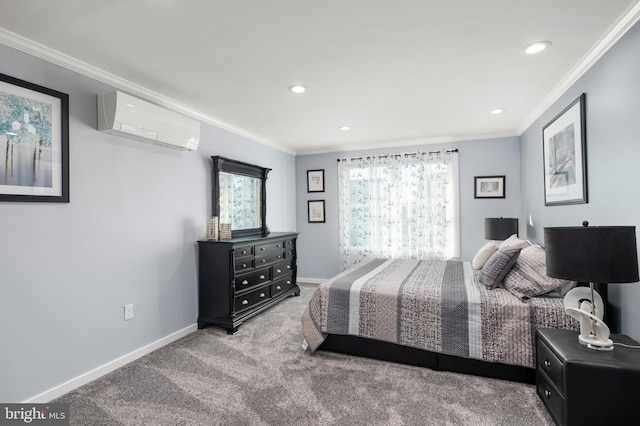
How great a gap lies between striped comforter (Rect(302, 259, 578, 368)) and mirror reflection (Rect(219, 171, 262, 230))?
171cm

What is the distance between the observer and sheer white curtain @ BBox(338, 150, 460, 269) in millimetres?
4969

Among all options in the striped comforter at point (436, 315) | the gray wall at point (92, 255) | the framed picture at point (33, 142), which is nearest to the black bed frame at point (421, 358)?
the striped comforter at point (436, 315)

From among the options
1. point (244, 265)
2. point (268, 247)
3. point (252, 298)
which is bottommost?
point (252, 298)

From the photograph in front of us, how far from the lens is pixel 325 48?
2264 millimetres

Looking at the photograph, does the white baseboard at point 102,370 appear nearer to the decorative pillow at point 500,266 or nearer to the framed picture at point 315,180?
the decorative pillow at point 500,266

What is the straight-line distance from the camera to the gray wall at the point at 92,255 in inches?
83.4

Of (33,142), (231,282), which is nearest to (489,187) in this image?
(231,282)

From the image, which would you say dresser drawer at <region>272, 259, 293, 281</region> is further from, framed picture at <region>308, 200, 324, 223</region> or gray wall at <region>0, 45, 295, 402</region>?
framed picture at <region>308, 200, 324, 223</region>

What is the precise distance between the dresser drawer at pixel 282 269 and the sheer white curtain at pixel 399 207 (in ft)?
3.87

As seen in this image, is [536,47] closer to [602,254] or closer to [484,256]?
[602,254]

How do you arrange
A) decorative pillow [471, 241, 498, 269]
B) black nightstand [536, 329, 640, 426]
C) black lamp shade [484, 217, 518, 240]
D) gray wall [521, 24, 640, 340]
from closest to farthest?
black nightstand [536, 329, 640, 426] < gray wall [521, 24, 640, 340] < decorative pillow [471, 241, 498, 269] < black lamp shade [484, 217, 518, 240]

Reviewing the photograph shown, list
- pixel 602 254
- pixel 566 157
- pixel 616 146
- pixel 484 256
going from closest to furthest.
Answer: pixel 602 254, pixel 616 146, pixel 566 157, pixel 484 256

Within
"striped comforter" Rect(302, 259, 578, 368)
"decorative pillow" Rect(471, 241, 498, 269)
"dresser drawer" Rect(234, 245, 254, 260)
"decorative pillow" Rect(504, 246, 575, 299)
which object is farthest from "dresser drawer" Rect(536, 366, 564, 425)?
"dresser drawer" Rect(234, 245, 254, 260)

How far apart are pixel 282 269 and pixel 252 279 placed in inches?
29.4
